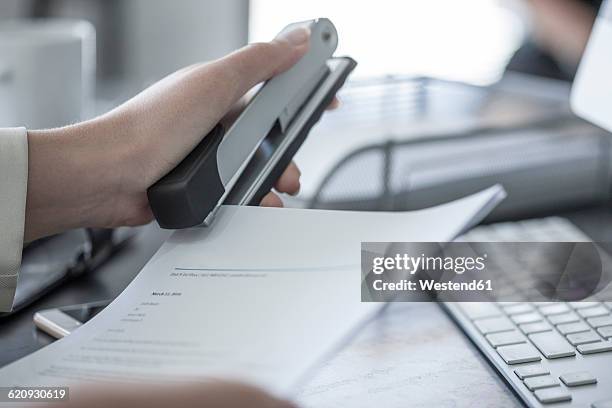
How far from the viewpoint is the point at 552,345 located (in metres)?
0.43

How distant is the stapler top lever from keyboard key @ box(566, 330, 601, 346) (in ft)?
0.71

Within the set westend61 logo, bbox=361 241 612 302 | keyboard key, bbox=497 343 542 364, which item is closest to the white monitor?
westend61 logo, bbox=361 241 612 302

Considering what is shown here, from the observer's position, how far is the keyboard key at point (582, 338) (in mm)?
437

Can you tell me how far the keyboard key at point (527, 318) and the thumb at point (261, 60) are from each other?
23 centimetres

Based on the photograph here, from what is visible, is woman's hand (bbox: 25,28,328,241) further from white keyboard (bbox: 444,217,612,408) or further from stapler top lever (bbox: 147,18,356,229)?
white keyboard (bbox: 444,217,612,408)

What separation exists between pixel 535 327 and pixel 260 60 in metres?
0.25

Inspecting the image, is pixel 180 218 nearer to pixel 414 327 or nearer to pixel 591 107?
pixel 414 327

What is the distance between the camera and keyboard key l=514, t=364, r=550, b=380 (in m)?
0.40

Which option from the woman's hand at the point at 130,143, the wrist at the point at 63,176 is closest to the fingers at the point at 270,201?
the woman's hand at the point at 130,143

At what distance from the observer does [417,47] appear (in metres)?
1.14

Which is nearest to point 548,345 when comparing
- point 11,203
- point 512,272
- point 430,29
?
point 512,272

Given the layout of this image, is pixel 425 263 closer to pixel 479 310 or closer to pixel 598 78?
pixel 479 310

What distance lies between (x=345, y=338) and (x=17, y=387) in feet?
Answer: 0.52

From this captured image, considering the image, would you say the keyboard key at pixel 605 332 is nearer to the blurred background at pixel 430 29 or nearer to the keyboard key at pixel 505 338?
the keyboard key at pixel 505 338
